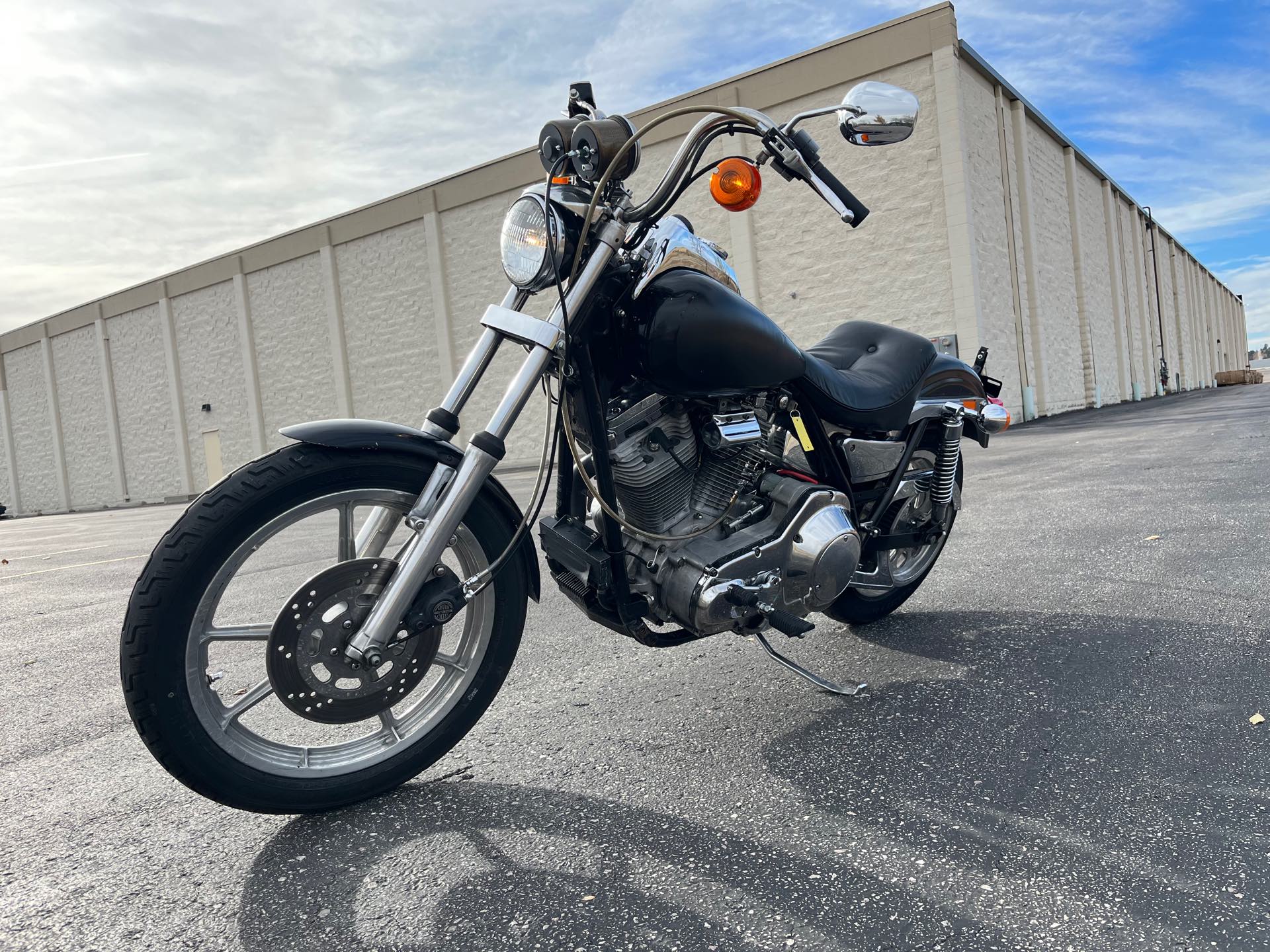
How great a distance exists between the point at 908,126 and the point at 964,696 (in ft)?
5.88

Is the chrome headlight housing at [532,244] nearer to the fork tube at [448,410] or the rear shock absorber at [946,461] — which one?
the fork tube at [448,410]

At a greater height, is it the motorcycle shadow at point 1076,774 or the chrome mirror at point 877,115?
the chrome mirror at point 877,115

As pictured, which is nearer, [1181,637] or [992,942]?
[992,942]

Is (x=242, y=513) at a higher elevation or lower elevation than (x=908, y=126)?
lower

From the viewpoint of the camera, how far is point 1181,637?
3283 millimetres

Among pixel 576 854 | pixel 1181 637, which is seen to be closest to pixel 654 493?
pixel 576 854

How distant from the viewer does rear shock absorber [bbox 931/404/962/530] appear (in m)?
3.53

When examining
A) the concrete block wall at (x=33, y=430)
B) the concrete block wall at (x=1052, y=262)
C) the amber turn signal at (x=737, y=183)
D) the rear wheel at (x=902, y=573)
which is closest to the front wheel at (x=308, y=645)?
the amber turn signal at (x=737, y=183)

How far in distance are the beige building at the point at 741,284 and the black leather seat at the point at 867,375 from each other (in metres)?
15.9

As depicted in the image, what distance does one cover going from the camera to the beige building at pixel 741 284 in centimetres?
1891

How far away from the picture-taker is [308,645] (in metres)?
2.19

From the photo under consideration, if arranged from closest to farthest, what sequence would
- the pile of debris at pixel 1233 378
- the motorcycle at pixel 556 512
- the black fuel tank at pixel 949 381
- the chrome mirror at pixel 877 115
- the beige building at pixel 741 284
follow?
1. the motorcycle at pixel 556 512
2. the chrome mirror at pixel 877 115
3. the black fuel tank at pixel 949 381
4. the beige building at pixel 741 284
5. the pile of debris at pixel 1233 378

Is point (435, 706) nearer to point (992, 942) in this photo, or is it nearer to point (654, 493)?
point (654, 493)

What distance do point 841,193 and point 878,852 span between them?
176cm
